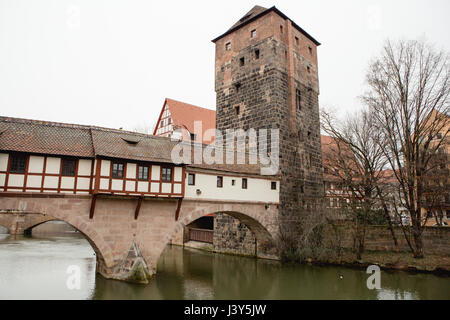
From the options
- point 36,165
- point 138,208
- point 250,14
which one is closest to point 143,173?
point 138,208

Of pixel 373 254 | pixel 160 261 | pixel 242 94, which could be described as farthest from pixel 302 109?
pixel 160 261

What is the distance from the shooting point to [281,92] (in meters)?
19.7

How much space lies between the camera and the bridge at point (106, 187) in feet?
36.2

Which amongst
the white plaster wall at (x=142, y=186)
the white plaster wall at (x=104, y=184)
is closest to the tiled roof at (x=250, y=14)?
the white plaster wall at (x=142, y=186)

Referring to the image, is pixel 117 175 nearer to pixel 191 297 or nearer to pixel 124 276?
pixel 124 276

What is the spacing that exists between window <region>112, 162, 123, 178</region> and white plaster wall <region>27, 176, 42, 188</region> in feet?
7.84

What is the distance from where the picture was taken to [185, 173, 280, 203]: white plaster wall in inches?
586

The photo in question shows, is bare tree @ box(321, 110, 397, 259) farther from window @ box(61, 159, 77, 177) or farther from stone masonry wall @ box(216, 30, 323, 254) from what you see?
window @ box(61, 159, 77, 177)

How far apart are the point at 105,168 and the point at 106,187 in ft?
2.26

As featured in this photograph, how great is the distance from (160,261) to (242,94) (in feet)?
36.9

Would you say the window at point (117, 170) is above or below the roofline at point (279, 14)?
below

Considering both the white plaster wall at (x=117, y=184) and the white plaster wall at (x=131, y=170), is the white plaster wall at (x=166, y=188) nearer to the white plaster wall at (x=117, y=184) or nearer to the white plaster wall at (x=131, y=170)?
the white plaster wall at (x=131, y=170)

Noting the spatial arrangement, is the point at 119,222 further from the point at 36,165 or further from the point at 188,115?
the point at 188,115
